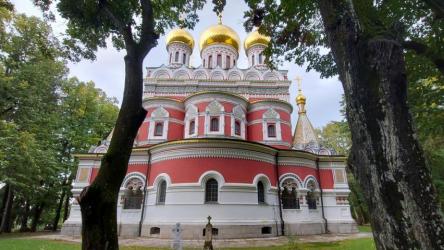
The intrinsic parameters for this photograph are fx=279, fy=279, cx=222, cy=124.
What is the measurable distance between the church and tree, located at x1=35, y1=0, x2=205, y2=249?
22.6 ft

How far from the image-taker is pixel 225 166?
43.8 feet

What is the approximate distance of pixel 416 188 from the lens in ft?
9.32

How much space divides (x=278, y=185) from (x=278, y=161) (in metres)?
1.34

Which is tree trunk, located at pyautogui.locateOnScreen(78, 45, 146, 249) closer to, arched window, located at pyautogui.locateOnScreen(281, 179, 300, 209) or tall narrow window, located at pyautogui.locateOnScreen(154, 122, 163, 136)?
arched window, located at pyautogui.locateOnScreen(281, 179, 300, 209)

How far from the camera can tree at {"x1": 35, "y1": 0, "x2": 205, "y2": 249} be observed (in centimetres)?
403

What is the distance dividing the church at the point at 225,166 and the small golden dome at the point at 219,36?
340cm

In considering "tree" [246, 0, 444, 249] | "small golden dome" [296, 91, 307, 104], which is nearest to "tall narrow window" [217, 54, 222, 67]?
"small golden dome" [296, 91, 307, 104]

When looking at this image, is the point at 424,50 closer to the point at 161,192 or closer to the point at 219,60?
the point at 161,192

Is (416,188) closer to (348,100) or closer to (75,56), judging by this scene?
(348,100)

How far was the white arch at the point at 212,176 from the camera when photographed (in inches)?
514

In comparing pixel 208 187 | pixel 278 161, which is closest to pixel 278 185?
pixel 278 161

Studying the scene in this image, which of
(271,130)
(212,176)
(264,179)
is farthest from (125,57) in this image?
(271,130)

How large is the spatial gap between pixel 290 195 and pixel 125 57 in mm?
12542

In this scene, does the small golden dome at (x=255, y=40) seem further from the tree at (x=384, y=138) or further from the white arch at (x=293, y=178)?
the tree at (x=384, y=138)
